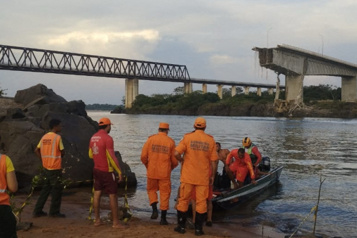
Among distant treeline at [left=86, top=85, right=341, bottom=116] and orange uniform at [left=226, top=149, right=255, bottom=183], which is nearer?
orange uniform at [left=226, top=149, right=255, bottom=183]

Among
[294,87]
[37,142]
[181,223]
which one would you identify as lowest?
[181,223]

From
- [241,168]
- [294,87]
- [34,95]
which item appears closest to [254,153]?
[241,168]

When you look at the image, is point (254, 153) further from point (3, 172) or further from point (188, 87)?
point (188, 87)

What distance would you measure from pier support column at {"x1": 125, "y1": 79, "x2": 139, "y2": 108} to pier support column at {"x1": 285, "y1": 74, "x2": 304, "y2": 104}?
5802 cm

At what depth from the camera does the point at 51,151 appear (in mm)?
8219

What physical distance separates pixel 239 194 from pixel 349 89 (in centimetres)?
10189

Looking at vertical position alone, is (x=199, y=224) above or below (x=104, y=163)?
below

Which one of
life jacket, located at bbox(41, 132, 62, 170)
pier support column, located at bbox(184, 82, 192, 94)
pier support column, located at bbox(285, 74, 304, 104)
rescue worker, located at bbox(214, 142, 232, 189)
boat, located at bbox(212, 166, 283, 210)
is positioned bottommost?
boat, located at bbox(212, 166, 283, 210)

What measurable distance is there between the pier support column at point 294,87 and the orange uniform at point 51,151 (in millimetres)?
84708

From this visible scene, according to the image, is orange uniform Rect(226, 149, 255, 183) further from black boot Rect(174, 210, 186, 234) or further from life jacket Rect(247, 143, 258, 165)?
black boot Rect(174, 210, 186, 234)

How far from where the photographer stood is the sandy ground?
290 inches

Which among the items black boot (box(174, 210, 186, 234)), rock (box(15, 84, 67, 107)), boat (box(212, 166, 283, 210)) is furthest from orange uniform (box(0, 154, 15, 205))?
rock (box(15, 84, 67, 107))

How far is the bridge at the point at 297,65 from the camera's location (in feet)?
272

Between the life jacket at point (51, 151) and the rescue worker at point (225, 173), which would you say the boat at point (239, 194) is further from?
the life jacket at point (51, 151)
